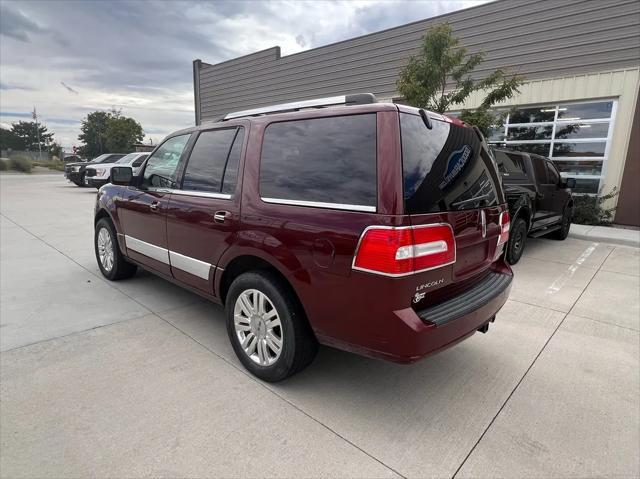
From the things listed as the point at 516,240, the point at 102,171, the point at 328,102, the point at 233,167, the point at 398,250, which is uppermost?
the point at 328,102

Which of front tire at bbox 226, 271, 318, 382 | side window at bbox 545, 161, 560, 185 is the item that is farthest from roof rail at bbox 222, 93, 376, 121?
side window at bbox 545, 161, 560, 185

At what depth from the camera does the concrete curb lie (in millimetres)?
8102

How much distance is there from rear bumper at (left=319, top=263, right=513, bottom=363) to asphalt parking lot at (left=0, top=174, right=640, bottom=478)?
527 mm

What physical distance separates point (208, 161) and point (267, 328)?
1486mm

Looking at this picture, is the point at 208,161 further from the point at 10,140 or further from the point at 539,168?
the point at 10,140

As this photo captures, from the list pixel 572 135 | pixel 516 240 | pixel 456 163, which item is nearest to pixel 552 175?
pixel 516 240

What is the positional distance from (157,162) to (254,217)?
1.88m

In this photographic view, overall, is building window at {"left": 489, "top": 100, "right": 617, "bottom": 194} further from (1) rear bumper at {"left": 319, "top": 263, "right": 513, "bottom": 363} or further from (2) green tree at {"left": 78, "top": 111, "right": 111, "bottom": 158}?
(2) green tree at {"left": 78, "top": 111, "right": 111, "bottom": 158}

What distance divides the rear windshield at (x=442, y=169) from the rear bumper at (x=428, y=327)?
578mm

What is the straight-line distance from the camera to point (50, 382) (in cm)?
271

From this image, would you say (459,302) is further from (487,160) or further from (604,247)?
(604,247)

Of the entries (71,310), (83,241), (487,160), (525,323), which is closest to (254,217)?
(487,160)

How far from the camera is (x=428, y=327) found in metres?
2.13

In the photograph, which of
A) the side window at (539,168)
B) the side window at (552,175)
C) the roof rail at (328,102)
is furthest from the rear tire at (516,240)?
the roof rail at (328,102)
